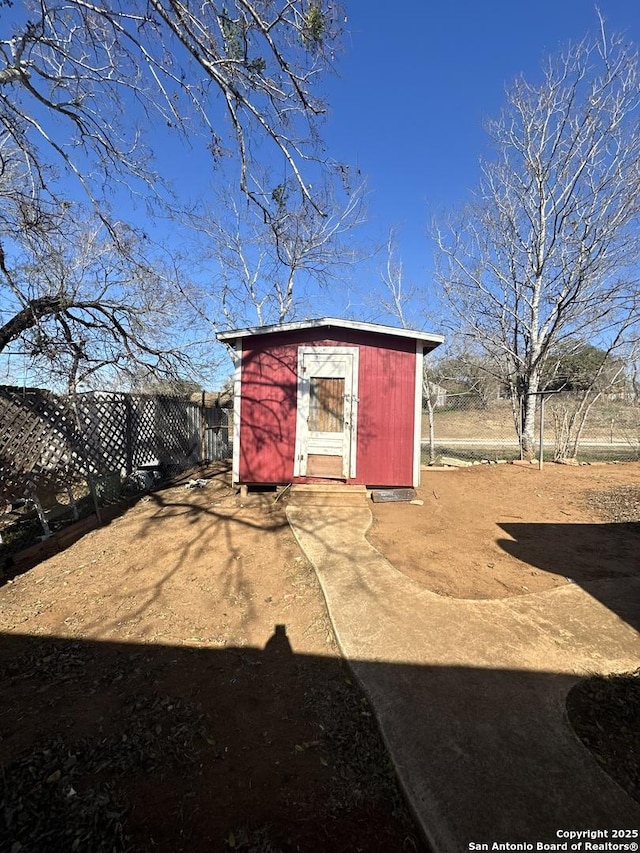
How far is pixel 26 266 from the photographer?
671 centimetres

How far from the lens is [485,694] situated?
2.24 metres

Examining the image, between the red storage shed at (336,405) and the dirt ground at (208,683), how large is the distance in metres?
1.46

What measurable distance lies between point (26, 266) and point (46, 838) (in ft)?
25.4

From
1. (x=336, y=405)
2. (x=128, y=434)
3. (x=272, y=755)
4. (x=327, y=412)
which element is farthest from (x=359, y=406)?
(x=272, y=755)

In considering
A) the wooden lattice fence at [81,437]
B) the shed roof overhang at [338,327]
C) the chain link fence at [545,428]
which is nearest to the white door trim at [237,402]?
the shed roof overhang at [338,327]

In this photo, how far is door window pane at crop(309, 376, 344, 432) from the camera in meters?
6.79

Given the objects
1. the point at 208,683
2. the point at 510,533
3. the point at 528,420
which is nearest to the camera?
the point at 208,683

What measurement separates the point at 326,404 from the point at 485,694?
16.4ft

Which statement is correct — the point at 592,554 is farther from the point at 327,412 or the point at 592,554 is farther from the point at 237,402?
the point at 237,402

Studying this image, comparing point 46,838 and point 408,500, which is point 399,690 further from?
point 408,500

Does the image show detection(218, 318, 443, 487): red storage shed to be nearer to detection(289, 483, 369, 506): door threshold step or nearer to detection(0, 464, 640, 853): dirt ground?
detection(289, 483, 369, 506): door threshold step

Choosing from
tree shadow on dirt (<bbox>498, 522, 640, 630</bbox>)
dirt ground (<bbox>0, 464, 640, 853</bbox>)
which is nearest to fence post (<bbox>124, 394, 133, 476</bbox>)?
dirt ground (<bbox>0, 464, 640, 853</bbox>)

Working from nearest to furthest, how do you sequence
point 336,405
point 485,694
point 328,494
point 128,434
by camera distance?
point 485,694 < point 328,494 < point 336,405 < point 128,434

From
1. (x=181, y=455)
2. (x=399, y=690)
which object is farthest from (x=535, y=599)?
(x=181, y=455)
